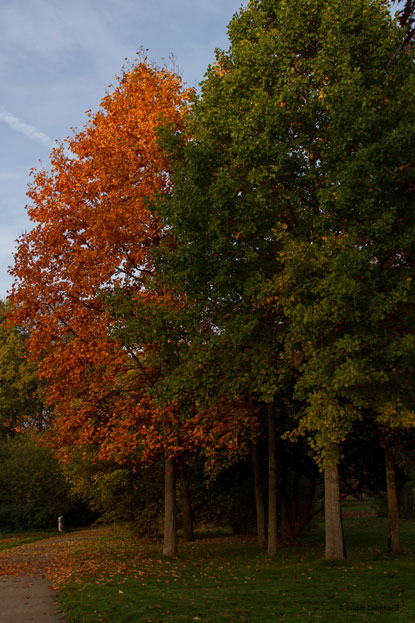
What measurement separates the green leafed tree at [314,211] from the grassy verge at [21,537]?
654 inches

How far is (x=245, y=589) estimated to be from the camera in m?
10.6

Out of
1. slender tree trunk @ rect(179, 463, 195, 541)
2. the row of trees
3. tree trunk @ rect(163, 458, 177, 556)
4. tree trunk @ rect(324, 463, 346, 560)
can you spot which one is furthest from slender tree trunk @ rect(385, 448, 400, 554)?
slender tree trunk @ rect(179, 463, 195, 541)

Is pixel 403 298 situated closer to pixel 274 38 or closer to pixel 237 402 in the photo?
pixel 237 402

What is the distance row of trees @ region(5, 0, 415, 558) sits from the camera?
11383 millimetres

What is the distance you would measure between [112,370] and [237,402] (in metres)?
3.49

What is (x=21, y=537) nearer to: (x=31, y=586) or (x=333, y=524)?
(x=31, y=586)

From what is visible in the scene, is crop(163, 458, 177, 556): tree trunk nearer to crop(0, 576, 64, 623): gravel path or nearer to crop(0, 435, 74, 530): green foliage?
crop(0, 576, 64, 623): gravel path

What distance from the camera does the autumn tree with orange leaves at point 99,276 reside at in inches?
577

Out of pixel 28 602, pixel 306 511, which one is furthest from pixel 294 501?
pixel 28 602

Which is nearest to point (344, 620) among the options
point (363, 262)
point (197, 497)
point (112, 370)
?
point (363, 262)

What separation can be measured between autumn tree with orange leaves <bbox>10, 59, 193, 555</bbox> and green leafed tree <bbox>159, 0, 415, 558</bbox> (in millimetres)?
1688

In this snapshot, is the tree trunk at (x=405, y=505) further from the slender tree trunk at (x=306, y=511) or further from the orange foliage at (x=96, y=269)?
the orange foliage at (x=96, y=269)

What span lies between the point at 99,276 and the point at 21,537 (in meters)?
19.7

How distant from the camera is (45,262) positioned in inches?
602
